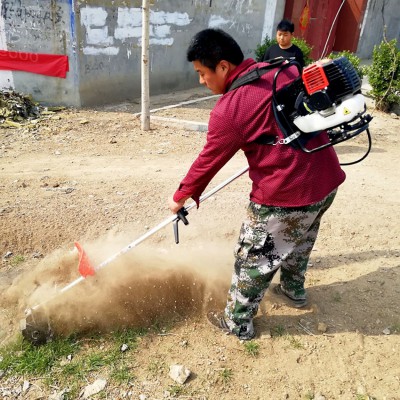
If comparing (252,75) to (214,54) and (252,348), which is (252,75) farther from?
(252,348)

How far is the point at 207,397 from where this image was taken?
2.53 meters

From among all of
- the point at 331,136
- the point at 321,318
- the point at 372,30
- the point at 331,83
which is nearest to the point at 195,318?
the point at 321,318

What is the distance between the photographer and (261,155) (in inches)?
89.7

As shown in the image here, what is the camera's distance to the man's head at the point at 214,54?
2.14 metres

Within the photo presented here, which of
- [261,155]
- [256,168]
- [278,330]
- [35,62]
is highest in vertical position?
[261,155]

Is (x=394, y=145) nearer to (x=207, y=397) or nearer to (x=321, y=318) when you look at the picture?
(x=321, y=318)

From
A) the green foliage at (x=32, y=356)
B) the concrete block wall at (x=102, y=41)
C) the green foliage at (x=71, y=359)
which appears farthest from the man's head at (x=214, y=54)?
the concrete block wall at (x=102, y=41)

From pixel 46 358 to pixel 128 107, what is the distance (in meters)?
7.03

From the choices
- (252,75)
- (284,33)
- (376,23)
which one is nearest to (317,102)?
(252,75)

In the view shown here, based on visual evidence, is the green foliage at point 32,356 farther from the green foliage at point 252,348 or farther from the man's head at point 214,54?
the man's head at point 214,54

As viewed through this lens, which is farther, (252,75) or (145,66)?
(145,66)

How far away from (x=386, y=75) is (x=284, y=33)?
4.34 m

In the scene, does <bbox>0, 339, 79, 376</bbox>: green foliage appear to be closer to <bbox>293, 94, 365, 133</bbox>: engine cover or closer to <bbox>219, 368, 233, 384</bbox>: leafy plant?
<bbox>219, 368, 233, 384</bbox>: leafy plant

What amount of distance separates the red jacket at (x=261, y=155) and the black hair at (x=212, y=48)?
0.34 feet
